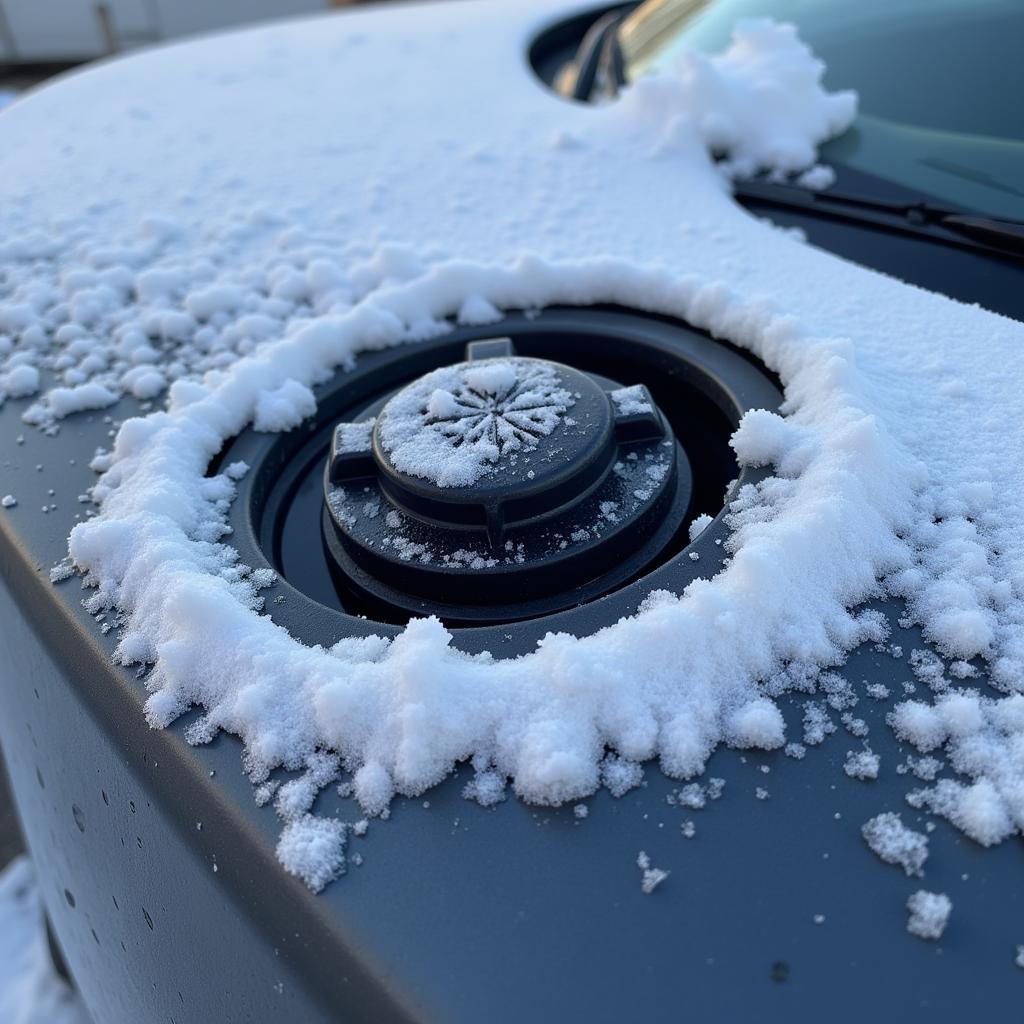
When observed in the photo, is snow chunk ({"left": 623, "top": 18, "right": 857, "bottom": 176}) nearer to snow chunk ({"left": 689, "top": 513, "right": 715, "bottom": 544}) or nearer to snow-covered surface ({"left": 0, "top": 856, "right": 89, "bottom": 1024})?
snow chunk ({"left": 689, "top": 513, "right": 715, "bottom": 544})

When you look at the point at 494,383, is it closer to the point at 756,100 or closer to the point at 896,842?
the point at 896,842

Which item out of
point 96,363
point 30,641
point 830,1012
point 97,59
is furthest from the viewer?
point 97,59

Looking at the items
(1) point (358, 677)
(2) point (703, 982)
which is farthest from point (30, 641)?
(2) point (703, 982)

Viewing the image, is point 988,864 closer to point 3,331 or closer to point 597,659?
point 597,659

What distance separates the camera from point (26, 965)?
190cm

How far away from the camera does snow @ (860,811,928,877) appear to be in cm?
64

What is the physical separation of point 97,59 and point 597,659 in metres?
9.29

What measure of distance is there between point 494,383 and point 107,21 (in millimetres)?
8855

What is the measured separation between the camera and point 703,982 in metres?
0.59

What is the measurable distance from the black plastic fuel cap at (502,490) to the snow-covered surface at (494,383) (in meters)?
0.10

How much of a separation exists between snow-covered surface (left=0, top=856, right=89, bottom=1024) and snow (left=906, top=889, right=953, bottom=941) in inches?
62.0

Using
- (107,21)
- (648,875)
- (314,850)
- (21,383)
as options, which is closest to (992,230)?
(648,875)

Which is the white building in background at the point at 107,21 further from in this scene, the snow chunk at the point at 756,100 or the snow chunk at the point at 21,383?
the snow chunk at the point at 21,383

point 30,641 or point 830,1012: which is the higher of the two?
point 830,1012
